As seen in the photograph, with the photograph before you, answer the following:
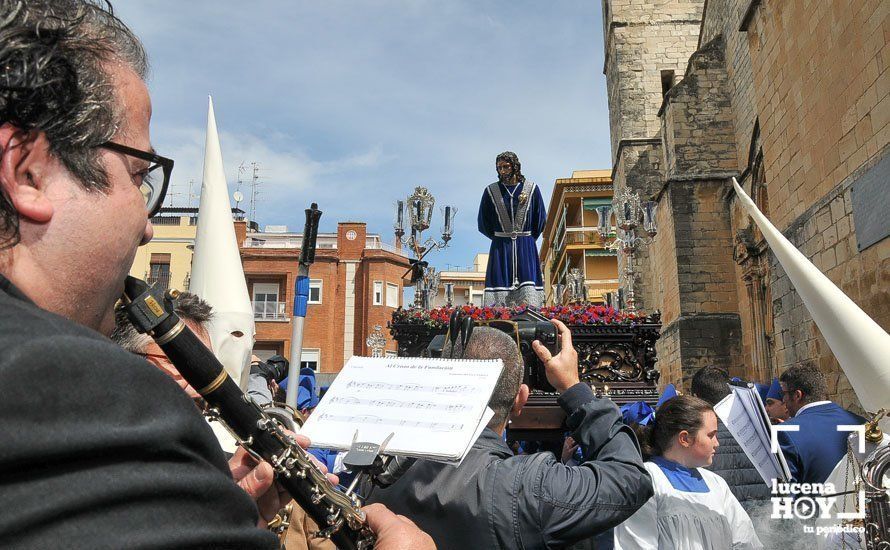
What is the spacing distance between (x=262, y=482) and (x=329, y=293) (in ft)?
107

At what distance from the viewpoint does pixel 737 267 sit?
1602 centimetres

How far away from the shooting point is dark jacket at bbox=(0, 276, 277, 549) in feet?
2.10

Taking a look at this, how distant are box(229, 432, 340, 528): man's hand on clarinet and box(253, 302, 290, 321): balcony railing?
32.2 meters

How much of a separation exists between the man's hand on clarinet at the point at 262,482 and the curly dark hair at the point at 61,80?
0.74 m

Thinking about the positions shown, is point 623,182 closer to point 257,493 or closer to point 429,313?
point 429,313

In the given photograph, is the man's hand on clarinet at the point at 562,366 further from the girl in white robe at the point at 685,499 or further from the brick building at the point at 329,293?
the brick building at the point at 329,293

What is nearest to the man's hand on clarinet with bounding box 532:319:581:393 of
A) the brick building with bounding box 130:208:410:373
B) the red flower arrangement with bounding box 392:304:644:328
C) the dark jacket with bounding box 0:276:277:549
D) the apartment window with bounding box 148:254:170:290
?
the dark jacket with bounding box 0:276:277:549

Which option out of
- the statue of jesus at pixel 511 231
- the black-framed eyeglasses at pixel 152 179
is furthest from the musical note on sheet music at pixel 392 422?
the statue of jesus at pixel 511 231

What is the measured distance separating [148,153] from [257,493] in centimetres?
79

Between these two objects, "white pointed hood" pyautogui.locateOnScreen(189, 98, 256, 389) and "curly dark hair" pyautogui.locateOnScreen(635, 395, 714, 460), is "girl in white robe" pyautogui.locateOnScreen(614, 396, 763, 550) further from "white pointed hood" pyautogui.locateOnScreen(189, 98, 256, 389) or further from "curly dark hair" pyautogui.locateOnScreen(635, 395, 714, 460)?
"white pointed hood" pyautogui.locateOnScreen(189, 98, 256, 389)

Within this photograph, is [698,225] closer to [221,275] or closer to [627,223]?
[627,223]

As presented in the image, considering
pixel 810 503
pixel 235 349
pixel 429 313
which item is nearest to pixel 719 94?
pixel 429 313

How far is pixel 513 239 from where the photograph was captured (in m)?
7.03

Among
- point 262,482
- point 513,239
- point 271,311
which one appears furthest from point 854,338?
point 271,311
